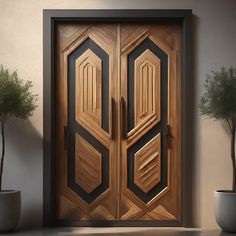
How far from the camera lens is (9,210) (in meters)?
4.60

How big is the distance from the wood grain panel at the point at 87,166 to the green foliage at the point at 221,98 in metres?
1.25

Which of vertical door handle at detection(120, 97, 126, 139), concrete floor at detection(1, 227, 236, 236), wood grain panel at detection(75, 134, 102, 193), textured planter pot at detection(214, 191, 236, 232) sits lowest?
concrete floor at detection(1, 227, 236, 236)

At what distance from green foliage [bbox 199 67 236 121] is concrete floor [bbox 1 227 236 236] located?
45.9 inches

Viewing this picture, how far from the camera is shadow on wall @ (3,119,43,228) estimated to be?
5047 mm

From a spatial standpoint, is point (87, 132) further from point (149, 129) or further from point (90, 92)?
point (149, 129)

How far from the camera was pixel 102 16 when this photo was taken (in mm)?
5031

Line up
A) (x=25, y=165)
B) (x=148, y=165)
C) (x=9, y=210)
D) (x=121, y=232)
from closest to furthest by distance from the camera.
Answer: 1. (x=9, y=210)
2. (x=121, y=232)
3. (x=25, y=165)
4. (x=148, y=165)

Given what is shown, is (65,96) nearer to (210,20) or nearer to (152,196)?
(152,196)

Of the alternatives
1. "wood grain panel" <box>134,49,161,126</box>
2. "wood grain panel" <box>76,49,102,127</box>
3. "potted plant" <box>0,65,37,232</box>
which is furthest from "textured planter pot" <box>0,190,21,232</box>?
"wood grain panel" <box>134,49,161,126</box>

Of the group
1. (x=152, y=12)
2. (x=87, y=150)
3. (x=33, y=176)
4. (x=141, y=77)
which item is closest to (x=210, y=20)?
(x=152, y=12)

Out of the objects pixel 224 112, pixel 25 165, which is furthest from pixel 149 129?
pixel 25 165

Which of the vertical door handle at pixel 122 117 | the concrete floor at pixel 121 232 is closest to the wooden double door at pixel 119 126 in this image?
the vertical door handle at pixel 122 117

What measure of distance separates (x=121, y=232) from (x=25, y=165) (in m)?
1.23

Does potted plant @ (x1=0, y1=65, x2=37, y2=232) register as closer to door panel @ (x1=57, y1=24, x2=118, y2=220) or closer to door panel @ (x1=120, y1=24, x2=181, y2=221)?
door panel @ (x1=57, y1=24, x2=118, y2=220)
